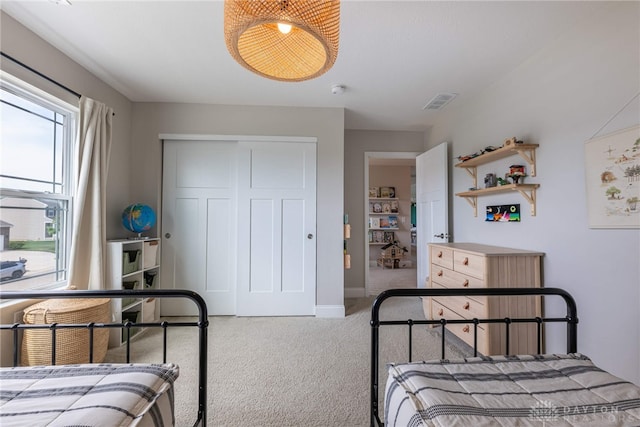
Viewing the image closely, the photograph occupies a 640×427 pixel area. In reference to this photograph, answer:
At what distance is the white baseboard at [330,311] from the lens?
3.11 metres

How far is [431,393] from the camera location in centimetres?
83

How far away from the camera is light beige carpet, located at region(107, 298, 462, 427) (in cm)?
158

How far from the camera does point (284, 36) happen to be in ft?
3.89

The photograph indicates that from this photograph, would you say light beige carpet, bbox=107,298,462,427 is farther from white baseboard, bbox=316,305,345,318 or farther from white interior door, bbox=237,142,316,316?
white interior door, bbox=237,142,316,316

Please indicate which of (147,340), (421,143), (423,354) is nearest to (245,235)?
(147,340)

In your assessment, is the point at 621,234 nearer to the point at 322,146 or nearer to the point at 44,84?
the point at 322,146

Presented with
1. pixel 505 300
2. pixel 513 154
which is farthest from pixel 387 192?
pixel 505 300

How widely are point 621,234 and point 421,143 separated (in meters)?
2.82

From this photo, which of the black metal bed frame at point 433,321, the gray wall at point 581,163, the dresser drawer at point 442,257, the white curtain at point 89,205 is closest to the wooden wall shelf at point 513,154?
the gray wall at point 581,163

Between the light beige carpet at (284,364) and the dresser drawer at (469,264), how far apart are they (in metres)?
0.73

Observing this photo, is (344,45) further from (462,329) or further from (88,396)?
(462,329)

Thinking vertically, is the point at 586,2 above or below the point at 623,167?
above

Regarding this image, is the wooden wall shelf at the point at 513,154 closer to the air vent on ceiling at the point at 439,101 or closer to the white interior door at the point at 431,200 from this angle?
the white interior door at the point at 431,200

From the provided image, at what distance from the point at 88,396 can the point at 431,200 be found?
3535mm
